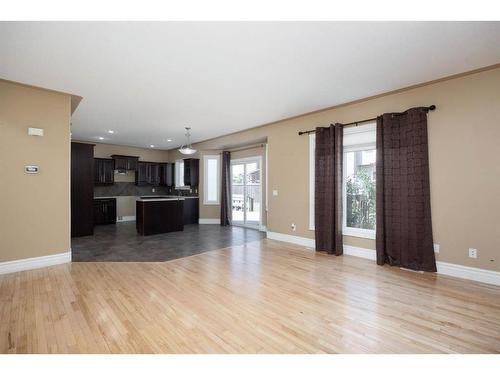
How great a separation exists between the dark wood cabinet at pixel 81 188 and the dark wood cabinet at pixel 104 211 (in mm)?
1856

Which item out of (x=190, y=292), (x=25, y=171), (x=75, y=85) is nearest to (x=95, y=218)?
(x=25, y=171)

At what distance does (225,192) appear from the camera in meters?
7.94

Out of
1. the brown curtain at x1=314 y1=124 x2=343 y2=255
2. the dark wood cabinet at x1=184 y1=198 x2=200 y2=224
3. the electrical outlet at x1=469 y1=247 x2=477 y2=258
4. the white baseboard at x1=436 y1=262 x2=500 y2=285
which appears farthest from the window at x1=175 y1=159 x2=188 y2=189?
the electrical outlet at x1=469 y1=247 x2=477 y2=258

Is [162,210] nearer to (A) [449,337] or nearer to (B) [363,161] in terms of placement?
(B) [363,161]

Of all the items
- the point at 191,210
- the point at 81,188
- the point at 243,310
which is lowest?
the point at 243,310

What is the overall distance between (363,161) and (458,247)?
188cm

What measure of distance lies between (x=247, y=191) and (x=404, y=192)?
4.64 m

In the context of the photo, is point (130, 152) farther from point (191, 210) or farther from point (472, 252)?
point (472, 252)

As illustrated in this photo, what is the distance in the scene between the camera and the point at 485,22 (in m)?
2.24

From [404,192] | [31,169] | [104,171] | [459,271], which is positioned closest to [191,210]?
[104,171]

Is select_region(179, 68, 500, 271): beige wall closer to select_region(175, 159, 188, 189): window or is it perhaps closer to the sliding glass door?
the sliding glass door

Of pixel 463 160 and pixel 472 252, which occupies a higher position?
pixel 463 160

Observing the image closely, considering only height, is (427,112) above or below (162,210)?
above

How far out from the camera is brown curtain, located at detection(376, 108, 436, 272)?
3551 millimetres
